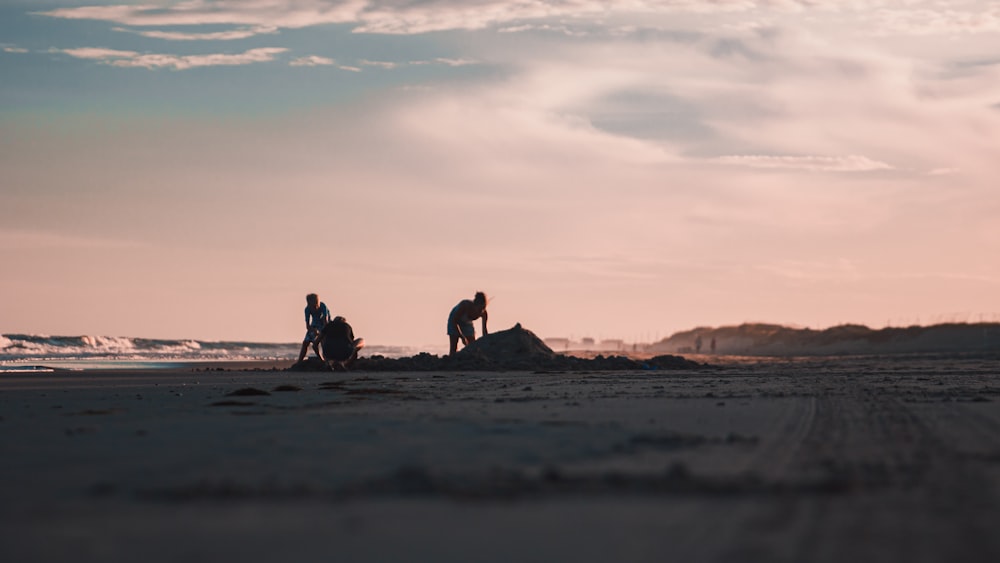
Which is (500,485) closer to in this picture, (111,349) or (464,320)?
(464,320)

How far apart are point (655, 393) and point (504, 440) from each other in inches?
270

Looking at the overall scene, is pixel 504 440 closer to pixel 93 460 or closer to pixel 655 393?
pixel 93 460

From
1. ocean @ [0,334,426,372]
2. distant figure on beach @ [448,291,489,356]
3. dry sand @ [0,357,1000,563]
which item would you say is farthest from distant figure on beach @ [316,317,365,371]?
ocean @ [0,334,426,372]

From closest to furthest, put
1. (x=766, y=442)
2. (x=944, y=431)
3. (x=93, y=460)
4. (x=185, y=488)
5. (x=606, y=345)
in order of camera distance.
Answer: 1. (x=185, y=488)
2. (x=93, y=460)
3. (x=766, y=442)
4. (x=944, y=431)
5. (x=606, y=345)

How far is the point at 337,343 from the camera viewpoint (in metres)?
26.3

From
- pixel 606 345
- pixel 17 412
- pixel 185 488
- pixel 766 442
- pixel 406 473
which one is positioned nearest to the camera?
pixel 185 488

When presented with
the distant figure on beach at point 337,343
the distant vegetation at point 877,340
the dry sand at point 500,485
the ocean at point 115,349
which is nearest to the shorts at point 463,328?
the distant figure on beach at point 337,343

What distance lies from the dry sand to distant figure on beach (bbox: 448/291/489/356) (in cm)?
1915

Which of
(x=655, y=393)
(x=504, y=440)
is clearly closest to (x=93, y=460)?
(x=504, y=440)

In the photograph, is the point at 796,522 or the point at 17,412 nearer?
the point at 796,522

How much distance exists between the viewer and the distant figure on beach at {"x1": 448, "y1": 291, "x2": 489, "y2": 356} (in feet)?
98.4

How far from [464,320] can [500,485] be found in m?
25.0

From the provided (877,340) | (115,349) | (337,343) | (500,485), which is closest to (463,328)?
(337,343)

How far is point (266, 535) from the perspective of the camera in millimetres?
4430
